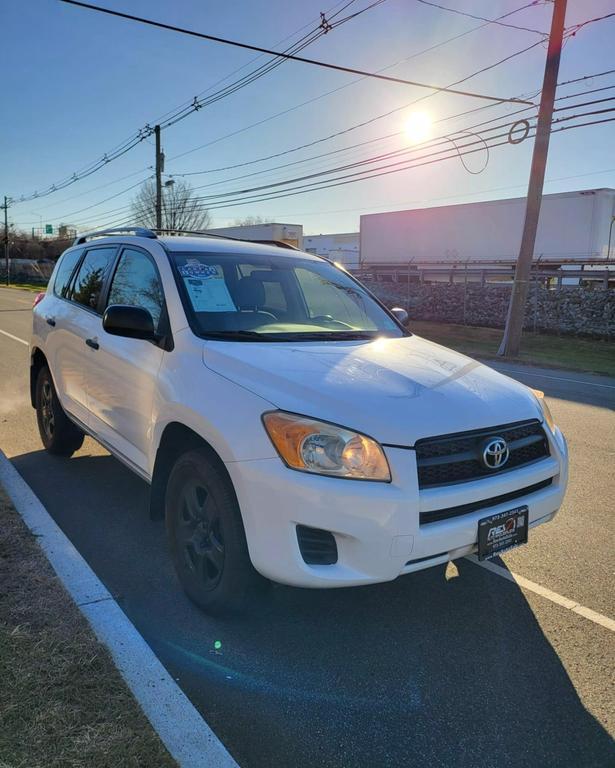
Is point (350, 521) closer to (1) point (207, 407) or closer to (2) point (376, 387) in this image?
(2) point (376, 387)

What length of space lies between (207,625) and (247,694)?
515 mm

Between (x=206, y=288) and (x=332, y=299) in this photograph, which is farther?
(x=332, y=299)

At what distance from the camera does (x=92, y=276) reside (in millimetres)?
4641

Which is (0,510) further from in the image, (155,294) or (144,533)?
(155,294)

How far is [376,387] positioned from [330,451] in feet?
1.44

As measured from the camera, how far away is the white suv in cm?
242

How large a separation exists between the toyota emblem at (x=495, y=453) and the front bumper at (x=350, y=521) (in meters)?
0.16

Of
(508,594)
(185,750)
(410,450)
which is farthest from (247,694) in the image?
(508,594)

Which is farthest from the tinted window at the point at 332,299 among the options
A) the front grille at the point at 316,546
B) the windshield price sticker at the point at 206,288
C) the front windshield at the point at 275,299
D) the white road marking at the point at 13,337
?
the white road marking at the point at 13,337

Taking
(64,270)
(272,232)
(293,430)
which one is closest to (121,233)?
(64,270)

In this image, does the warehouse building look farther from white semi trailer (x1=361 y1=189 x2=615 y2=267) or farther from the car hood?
the car hood

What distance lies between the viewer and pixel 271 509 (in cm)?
245

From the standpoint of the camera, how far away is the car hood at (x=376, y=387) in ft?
8.18

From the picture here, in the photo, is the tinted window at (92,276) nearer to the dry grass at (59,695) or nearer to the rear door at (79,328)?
the rear door at (79,328)
